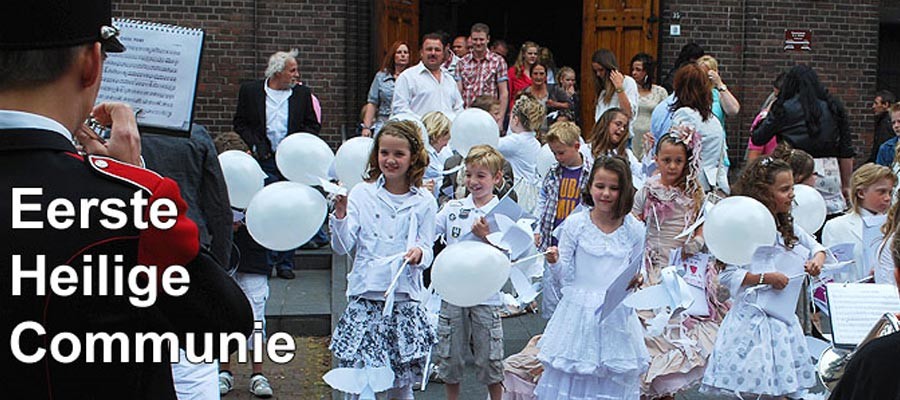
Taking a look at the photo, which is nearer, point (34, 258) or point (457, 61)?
point (34, 258)

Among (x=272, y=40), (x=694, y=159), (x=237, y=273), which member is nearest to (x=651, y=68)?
(x=272, y=40)

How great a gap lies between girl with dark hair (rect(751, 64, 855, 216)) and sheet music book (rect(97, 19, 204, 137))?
265 inches

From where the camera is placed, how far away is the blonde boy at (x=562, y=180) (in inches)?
304

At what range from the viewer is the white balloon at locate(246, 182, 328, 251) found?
16.6ft

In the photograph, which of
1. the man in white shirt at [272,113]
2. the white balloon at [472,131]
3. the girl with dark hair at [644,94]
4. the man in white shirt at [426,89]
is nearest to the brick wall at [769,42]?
the girl with dark hair at [644,94]

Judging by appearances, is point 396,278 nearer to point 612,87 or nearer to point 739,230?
point 739,230

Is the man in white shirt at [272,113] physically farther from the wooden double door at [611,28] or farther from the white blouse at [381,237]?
the white blouse at [381,237]

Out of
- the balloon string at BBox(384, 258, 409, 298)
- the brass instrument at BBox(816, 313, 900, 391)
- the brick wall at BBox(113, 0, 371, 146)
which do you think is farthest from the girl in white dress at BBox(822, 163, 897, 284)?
the brick wall at BBox(113, 0, 371, 146)

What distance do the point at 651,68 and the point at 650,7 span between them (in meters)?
1.54

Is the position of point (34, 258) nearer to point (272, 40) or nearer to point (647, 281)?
point (647, 281)

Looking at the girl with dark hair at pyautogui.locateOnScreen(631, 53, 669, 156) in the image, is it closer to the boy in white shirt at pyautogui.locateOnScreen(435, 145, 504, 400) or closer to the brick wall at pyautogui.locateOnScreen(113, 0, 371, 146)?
the brick wall at pyautogui.locateOnScreen(113, 0, 371, 146)

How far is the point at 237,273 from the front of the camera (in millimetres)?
6793

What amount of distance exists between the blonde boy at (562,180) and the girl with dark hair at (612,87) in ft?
10.0

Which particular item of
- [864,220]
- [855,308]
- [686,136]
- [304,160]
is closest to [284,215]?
[304,160]
